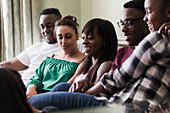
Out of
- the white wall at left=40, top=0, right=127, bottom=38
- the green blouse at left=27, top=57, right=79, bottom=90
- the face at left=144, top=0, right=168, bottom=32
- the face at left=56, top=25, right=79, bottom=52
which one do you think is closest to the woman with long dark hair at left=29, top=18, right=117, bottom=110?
the green blouse at left=27, top=57, right=79, bottom=90

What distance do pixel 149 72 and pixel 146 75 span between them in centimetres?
2

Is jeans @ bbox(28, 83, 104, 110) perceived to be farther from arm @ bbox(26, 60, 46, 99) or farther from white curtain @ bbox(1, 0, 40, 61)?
white curtain @ bbox(1, 0, 40, 61)

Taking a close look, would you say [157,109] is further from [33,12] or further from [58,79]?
[33,12]

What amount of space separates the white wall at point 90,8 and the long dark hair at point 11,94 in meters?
1.59

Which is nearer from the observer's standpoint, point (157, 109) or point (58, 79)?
point (157, 109)

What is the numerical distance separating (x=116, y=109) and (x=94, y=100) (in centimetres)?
19

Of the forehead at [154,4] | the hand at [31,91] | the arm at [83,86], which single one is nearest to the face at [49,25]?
the hand at [31,91]

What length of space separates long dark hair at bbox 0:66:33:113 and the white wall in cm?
159

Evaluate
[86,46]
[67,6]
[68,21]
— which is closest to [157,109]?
[86,46]

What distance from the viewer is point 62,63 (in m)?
2.04

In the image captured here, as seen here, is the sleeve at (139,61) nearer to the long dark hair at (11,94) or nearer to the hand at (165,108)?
the hand at (165,108)

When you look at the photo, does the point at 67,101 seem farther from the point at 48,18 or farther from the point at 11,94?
the point at 48,18

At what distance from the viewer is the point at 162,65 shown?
1.04 m

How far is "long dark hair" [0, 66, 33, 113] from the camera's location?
72 centimetres
